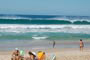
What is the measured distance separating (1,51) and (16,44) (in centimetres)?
233

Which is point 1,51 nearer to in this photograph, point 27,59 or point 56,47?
point 56,47

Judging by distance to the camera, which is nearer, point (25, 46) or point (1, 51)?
point (1, 51)

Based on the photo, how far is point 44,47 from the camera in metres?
17.7

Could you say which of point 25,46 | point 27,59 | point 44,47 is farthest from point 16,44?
point 27,59

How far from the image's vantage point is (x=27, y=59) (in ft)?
34.8

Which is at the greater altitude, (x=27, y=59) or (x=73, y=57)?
(x=27, y=59)

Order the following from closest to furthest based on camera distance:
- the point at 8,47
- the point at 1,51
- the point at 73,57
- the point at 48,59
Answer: the point at 48,59, the point at 73,57, the point at 1,51, the point at 8,47

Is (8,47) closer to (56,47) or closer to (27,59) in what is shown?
(56,47)

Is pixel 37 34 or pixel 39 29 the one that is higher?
pixel 37 34

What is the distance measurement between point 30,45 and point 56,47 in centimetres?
189

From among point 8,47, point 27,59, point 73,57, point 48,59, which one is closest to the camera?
point 27,59

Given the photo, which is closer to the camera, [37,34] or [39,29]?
[37,34]

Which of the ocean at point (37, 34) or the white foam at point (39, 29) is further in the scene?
the white foam at point (39, 29)

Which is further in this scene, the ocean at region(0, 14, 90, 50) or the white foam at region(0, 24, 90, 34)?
the white foam at region(0, 24, 90, 34)
